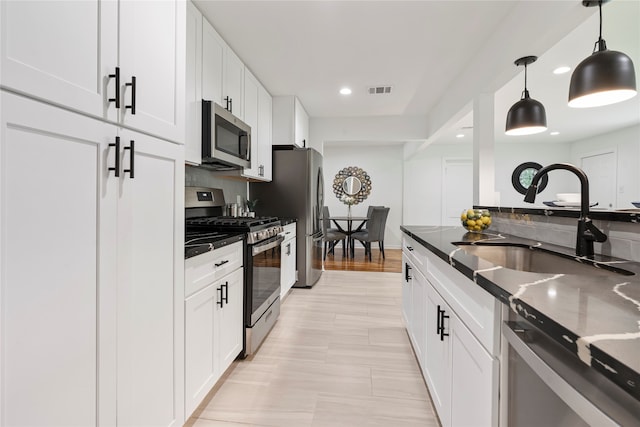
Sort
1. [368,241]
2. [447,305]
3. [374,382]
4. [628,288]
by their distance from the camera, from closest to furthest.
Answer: [628,288] < [447,305] < [374,382] < [368,241]

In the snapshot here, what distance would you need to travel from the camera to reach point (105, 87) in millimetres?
929

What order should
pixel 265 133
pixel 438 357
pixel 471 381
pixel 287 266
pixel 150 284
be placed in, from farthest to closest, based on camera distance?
pixel 265 133
pixel 287 266
pixel 438 357
pixel 150 284
pixel 471 381

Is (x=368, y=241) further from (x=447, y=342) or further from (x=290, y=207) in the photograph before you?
(x=447, y=342)

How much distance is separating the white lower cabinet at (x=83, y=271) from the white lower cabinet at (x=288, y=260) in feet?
6.50

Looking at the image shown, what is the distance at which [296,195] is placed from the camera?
3887 mm

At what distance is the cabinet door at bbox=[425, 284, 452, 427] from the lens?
51.8 inches

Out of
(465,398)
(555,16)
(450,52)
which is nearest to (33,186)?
(465,398)

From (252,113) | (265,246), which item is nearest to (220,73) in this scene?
(252,113)

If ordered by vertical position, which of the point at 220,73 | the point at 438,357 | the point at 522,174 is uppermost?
the point at 220,73

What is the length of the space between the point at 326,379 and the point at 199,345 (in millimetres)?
837

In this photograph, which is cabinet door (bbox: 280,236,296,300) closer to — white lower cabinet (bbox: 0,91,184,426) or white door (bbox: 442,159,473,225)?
white lower cabinet (bbox: 0,91,184,426)

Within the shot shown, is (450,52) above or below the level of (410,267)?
above

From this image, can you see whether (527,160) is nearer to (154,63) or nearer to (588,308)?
(588,308)

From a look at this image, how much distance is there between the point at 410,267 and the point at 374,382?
817mm
